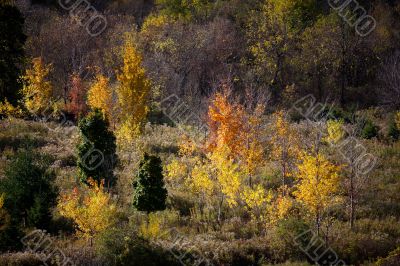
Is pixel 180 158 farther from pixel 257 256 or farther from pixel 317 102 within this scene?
pixel 317 102

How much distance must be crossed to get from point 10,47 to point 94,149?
1196 cm

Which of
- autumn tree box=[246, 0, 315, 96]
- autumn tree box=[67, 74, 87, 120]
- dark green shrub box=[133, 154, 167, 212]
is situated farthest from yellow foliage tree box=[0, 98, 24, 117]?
autumn tree box=[246, 0, 315, 96]

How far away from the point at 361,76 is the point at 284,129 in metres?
38.0

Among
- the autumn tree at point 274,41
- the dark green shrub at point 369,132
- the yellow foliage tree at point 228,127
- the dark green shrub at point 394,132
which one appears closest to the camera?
the yellow foliage tree at point 228,127

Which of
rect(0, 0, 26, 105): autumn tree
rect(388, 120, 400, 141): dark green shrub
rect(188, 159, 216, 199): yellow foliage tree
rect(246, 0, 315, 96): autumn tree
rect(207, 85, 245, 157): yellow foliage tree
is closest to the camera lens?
rect(0, 0, 26, 105): autumn tree

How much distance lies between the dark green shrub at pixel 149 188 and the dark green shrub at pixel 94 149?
5.23 metres

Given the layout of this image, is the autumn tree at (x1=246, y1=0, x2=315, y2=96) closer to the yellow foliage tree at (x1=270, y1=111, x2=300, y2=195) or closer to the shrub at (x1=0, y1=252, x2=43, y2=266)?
the yellow foliage tree at (x1=270, y1=111, x2=300, y2=195)

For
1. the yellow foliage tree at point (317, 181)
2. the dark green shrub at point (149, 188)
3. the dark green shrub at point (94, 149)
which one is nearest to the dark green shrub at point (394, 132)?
the yellow foliage tree at point (317, 181)

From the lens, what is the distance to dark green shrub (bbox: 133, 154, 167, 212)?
2628 cm

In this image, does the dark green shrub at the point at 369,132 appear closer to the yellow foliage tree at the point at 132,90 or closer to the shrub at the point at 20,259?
the yellow foliage tree at the point at 132,90

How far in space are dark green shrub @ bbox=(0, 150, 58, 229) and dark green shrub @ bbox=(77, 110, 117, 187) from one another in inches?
150

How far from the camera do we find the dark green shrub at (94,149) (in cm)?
3067

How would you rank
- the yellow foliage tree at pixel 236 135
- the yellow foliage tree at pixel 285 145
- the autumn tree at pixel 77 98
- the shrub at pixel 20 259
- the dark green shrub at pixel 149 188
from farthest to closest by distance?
the autumn tree at pixel 77 98, the yellow foliage tree at pixel 285 145, the yellow foliage tree at pixel 236 135, the dark green shrub at pixel 149 188, the shrub at pixel 20 259

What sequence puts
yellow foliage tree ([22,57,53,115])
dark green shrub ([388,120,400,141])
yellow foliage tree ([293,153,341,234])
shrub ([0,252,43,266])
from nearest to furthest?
shrub ([0,252,43,266])
yellow foliage tree ([293,153,341,234])
dark green shrub ([388,120,400,141])
yellow foliage tree ([22,57,53,115])
